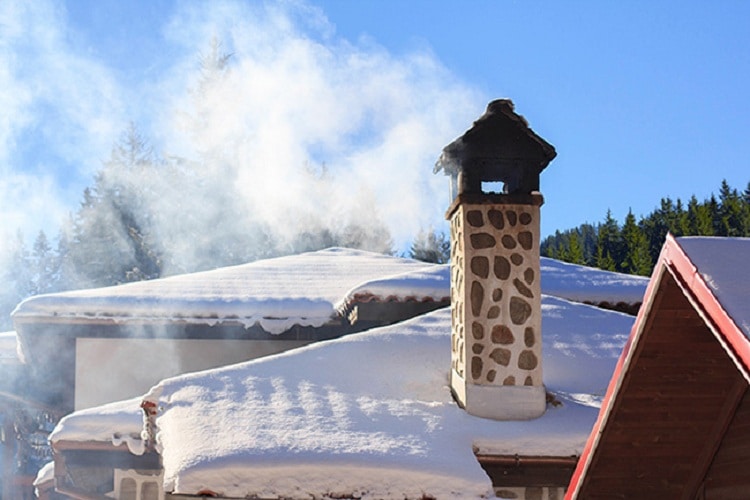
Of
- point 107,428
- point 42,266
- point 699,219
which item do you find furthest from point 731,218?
point 42,266

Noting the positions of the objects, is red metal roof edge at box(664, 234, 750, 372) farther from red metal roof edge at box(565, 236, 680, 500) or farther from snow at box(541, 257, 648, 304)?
snow at box(541, 257, 648, 304)

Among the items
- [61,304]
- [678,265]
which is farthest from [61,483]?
[678,265]

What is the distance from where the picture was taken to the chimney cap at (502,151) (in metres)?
7.03

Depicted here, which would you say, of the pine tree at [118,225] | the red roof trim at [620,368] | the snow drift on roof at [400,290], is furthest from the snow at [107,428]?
the pine tree at [118,225]

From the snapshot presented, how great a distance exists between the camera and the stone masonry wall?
6.66m

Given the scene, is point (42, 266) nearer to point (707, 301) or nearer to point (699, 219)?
point (699, 219)

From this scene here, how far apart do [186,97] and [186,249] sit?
20.1 feet

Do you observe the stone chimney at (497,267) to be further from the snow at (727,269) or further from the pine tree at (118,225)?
the pine tree at (118,225)

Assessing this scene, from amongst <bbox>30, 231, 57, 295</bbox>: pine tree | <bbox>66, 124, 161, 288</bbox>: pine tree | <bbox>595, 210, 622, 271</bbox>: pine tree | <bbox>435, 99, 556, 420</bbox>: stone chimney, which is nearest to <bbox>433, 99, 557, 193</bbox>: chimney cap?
<bbox>435, 99, 556, 420</bbox>: stone chimney

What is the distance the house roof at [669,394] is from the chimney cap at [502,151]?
377cm

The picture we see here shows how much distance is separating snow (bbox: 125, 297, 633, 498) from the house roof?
6.92 feet

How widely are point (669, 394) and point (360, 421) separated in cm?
312

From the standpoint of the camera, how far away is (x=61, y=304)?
10492 millimetres

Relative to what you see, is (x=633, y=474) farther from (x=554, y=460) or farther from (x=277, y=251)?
(x=277, y=251)
